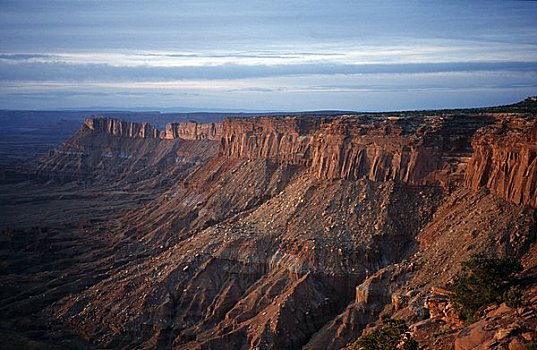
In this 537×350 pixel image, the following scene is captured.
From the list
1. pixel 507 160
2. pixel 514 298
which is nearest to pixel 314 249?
pixel 507 160

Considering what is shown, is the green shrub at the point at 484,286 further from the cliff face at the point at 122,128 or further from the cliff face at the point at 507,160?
the cliff face at the point at 122,128

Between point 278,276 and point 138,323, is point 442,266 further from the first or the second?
point 138,323

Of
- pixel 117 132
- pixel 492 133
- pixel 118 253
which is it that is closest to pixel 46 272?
pixel 118 253

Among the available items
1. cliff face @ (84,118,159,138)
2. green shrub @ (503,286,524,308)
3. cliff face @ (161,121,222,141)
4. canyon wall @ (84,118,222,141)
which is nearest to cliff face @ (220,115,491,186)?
green shrub @ (503,286,524,308)

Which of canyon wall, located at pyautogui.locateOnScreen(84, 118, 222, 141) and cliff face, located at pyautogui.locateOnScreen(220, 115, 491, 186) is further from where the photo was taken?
canyon wall, located at pyautogui.locateOnScreen(84, 118, 222, 141)

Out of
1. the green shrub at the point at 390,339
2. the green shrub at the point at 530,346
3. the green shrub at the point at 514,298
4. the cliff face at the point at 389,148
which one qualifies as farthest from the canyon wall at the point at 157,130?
the green shrub at the point at 530,346

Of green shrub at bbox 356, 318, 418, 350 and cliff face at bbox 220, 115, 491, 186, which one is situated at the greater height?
cliff face at bbox 220, 115, 491, 186

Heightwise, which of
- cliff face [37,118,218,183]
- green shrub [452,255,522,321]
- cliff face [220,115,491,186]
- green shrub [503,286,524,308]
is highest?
cliff face [220,115,491,186]

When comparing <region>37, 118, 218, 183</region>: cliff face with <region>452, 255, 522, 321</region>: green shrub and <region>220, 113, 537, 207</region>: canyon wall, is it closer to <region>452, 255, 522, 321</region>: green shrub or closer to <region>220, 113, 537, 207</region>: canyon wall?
<region>220, 113, 537, 207</region>: canyon wall
